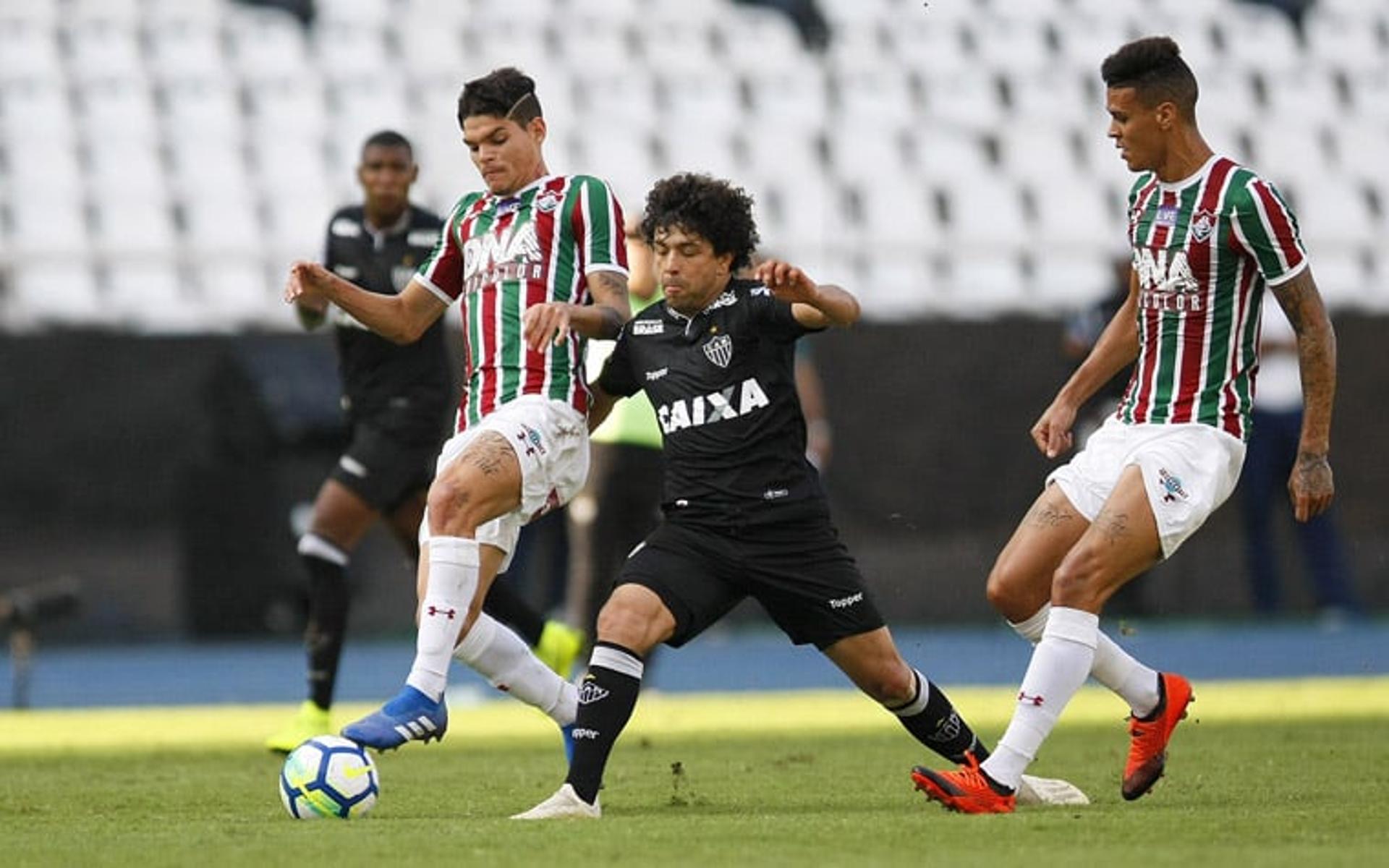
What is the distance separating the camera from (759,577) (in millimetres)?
6688

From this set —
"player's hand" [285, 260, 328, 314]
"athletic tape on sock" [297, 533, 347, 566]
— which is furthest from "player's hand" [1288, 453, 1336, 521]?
→ "athletic tape on sock" [297, 533, 347, 566]

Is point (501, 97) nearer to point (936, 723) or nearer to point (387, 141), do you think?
point (936, 723)

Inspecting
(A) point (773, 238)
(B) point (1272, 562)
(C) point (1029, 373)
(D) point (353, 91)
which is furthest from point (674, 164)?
(B) point (1272, 562)

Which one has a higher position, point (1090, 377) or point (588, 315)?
point (588, 315)

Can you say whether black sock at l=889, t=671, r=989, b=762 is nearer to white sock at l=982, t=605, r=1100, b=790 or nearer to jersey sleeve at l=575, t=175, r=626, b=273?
white sock at l=982, t=605, r=1100, b=790

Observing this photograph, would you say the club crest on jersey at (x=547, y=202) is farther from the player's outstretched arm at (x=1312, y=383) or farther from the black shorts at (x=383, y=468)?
the black shorts at (x=383, y=468)

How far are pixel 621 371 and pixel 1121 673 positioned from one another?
175cm

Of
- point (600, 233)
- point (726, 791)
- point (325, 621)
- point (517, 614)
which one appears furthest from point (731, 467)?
point (325, 621)

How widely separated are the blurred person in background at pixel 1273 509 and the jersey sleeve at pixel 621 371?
29.8 ft

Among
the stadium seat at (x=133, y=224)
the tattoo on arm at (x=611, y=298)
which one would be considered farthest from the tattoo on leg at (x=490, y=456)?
the stadium seat at (x=133, y=224)

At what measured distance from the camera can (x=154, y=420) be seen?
15328mm

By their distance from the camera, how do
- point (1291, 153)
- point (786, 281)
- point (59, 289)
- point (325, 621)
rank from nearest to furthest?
1. point (786, 281)
2. point (325, 621)
3. point (59, 289)
4. point (1291, 153)

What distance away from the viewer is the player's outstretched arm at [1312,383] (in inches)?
264

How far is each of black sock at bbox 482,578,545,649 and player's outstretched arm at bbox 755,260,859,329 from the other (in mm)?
2776
